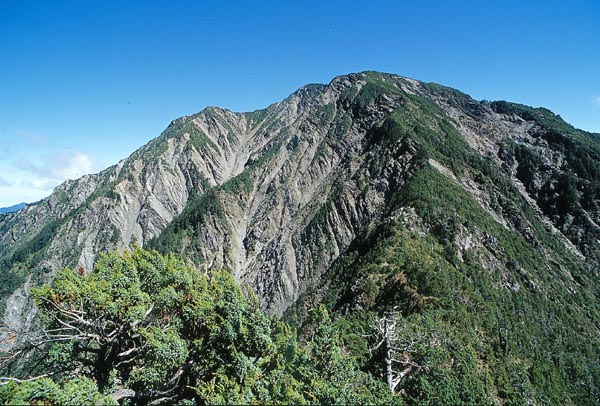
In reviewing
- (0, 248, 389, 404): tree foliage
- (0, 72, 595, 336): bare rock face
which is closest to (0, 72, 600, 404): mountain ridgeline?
(0, 72, 595, 336): bare rock face

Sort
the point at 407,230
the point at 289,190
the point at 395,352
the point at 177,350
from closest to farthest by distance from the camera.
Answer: the point at 177,350, the point at 395,352, the point at 407,230, the point at 289,190

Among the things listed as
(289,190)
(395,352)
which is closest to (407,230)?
(395,352)

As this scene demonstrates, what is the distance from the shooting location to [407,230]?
59.2 meters

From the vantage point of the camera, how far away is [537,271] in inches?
2539

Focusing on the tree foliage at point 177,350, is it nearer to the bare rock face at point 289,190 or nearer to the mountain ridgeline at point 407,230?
the mountain ridgeline at point 407,230

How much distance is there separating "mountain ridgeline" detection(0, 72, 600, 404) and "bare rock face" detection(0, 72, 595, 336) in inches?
24.3

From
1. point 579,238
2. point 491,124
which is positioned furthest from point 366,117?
point 579,238

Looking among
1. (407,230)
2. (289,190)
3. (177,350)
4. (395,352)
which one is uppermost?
(289,190)

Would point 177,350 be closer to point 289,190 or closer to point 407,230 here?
point 407,230

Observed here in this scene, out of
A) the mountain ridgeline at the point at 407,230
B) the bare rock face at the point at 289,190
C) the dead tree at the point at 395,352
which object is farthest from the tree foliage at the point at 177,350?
the bare rock face at the point at 289,190

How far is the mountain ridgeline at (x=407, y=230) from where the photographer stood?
3516 cm

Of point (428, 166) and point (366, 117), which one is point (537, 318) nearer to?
point (428, 166)

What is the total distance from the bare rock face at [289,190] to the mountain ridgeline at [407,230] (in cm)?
62

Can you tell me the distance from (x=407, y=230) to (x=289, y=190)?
209 feet
